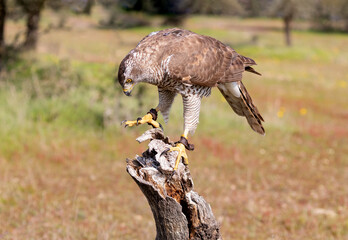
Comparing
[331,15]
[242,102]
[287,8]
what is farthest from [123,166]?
[331,15]

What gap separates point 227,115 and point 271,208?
5.22m

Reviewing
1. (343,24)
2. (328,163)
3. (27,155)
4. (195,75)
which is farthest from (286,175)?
(343,24)

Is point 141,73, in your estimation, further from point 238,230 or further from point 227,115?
point 227,115

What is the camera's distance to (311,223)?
5.98 meters

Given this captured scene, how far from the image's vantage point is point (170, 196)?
3270 millimetres

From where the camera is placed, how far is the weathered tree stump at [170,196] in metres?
3.12

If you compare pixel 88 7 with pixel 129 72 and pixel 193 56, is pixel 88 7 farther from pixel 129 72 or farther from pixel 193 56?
pixel 129 72

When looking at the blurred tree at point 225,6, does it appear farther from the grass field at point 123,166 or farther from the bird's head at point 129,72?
the bird's head at point 129,72

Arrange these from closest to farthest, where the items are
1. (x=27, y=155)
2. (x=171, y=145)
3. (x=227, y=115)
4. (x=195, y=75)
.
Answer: (x=195, y=75) < (x=171, y=145) < (x=27, y=155) < (x=227, y=115)

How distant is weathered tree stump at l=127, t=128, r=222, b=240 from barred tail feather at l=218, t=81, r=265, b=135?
0.70 meters

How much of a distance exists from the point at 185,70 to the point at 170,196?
3.27 ft

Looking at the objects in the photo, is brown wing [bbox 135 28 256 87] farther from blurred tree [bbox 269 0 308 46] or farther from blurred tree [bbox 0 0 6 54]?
blurred tree [bbox 269 0 308 46]

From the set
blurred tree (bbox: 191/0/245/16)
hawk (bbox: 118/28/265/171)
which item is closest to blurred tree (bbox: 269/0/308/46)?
blurred tree (bbox: 191/0/245/16)

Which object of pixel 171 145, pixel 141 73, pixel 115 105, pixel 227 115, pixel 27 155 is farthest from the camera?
pixel 227 115
